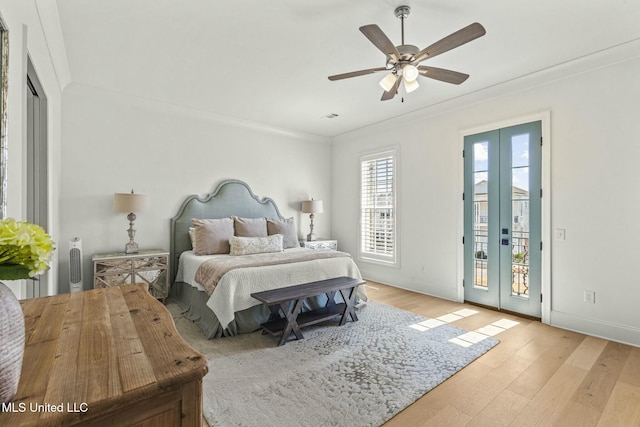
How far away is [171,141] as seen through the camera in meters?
4.44

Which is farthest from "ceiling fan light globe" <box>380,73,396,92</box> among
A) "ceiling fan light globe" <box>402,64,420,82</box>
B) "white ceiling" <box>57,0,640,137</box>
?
"white ceiling" <box>57,0,640,137</box>

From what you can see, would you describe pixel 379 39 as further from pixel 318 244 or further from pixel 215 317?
pixel 318 244

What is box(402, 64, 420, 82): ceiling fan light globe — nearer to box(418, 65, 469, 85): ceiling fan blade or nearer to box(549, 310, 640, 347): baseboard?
box(418, 65, 469, 85): ceiling fan blade

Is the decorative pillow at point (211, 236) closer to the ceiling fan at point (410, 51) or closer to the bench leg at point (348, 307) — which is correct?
the bench leg at point (348, 307)

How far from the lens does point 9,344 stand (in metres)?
0.64

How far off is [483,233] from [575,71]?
1.95m

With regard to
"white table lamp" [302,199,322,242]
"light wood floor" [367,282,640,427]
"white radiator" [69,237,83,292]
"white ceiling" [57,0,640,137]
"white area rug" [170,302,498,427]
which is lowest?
"light wood floor" [367,282,640,427]

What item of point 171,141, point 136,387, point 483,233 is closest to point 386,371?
point 136,387

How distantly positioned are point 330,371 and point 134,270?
8.84ft

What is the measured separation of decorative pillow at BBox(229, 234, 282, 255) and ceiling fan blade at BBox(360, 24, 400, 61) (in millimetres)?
2822

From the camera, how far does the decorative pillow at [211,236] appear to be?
4.13m

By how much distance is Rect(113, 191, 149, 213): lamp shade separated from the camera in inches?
149

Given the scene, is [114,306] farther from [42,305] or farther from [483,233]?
[483,233]

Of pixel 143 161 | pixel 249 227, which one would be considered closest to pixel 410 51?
pixel 249 227
